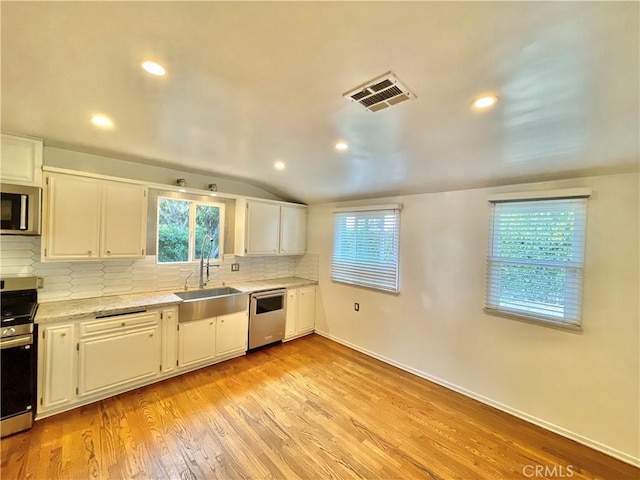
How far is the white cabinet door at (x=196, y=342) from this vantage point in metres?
3.00

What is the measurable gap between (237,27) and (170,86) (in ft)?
2.41

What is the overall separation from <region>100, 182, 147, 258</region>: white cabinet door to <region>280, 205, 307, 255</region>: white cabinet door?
1970 millimetres

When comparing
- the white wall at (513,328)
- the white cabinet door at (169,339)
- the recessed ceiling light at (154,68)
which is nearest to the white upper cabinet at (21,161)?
the white cabinet door at (169,339)

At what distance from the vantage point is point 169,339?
2.90 m

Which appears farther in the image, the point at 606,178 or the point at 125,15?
the point at 606,178

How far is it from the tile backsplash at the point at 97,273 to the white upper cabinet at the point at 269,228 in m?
0.37

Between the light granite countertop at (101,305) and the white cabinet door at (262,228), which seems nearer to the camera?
the light granite countertop at (101,305)

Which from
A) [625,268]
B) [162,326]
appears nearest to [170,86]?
[162,326]

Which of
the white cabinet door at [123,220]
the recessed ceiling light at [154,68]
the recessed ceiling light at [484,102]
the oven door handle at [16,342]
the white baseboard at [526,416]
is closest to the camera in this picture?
the recessed ceiling light at [154,68]

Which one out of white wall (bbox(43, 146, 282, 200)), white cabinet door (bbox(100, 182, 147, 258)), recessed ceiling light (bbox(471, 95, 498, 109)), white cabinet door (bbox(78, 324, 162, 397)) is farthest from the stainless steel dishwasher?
recessed ceiling light (bbox(471, 95, 498, 109))

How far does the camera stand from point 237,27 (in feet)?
3.69

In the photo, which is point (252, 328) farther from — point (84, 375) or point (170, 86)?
point (170, 86)

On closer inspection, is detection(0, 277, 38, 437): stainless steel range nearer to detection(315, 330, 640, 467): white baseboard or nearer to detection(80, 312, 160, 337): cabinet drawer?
detection(80, 312, 160, 337): cabinet drawer

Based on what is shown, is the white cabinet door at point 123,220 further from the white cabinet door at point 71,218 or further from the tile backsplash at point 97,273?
the tile backsplash at point 97,273
